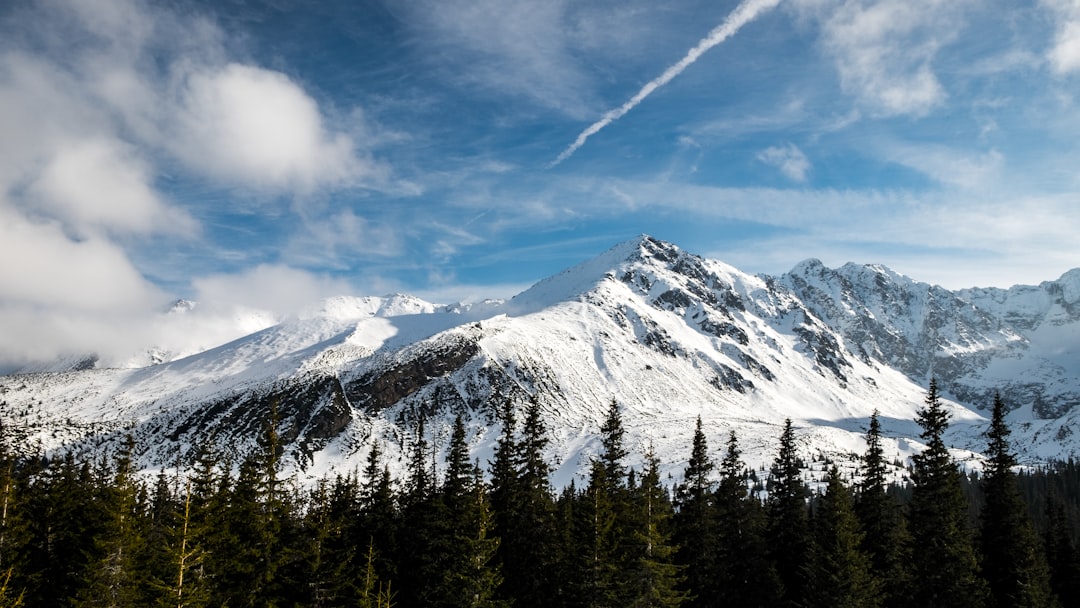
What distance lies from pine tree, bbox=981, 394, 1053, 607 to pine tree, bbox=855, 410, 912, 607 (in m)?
7.42

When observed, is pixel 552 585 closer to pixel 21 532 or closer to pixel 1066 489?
pixel 21 532

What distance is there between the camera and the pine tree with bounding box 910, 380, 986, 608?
41.4m

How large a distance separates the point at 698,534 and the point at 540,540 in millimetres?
12008

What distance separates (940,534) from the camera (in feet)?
141

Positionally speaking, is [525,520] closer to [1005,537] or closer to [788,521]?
[788,521]

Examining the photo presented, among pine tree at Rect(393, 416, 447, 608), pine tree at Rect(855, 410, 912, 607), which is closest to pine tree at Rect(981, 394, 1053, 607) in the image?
pine tree at Rect(855, 410, 912, 607)

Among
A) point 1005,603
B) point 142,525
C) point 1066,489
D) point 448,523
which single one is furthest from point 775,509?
point 1066,489

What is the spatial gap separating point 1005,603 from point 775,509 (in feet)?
55.8

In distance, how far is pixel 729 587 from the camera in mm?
47031

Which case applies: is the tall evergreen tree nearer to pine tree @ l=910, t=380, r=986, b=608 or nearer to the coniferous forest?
the coniferous forest

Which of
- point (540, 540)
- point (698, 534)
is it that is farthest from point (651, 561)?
point (698, 534)

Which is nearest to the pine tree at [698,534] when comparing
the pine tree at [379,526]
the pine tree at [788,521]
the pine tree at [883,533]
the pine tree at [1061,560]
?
the pine tree at [788,521]

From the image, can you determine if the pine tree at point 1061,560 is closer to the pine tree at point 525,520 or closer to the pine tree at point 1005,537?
the pine tree at point 1005,537

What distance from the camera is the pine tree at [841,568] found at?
36.2 metres
